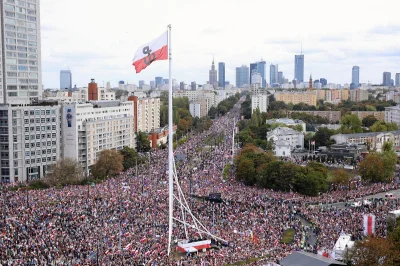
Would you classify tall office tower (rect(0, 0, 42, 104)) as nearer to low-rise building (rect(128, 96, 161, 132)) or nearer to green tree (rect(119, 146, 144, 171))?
green tree (rect(119, 146, 144, 171))

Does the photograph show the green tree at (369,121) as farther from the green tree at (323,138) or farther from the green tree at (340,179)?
the green tree at (340,179)

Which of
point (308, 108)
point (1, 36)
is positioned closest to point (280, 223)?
point (1, 36)

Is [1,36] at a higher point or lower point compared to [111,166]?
higher

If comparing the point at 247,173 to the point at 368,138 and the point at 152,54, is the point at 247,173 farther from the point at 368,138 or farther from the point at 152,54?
the point at 368,138

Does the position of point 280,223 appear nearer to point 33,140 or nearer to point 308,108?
point 33,140

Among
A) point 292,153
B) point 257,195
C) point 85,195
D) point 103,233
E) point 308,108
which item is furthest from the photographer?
point 308,108

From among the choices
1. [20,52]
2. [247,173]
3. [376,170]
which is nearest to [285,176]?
[247,173]
